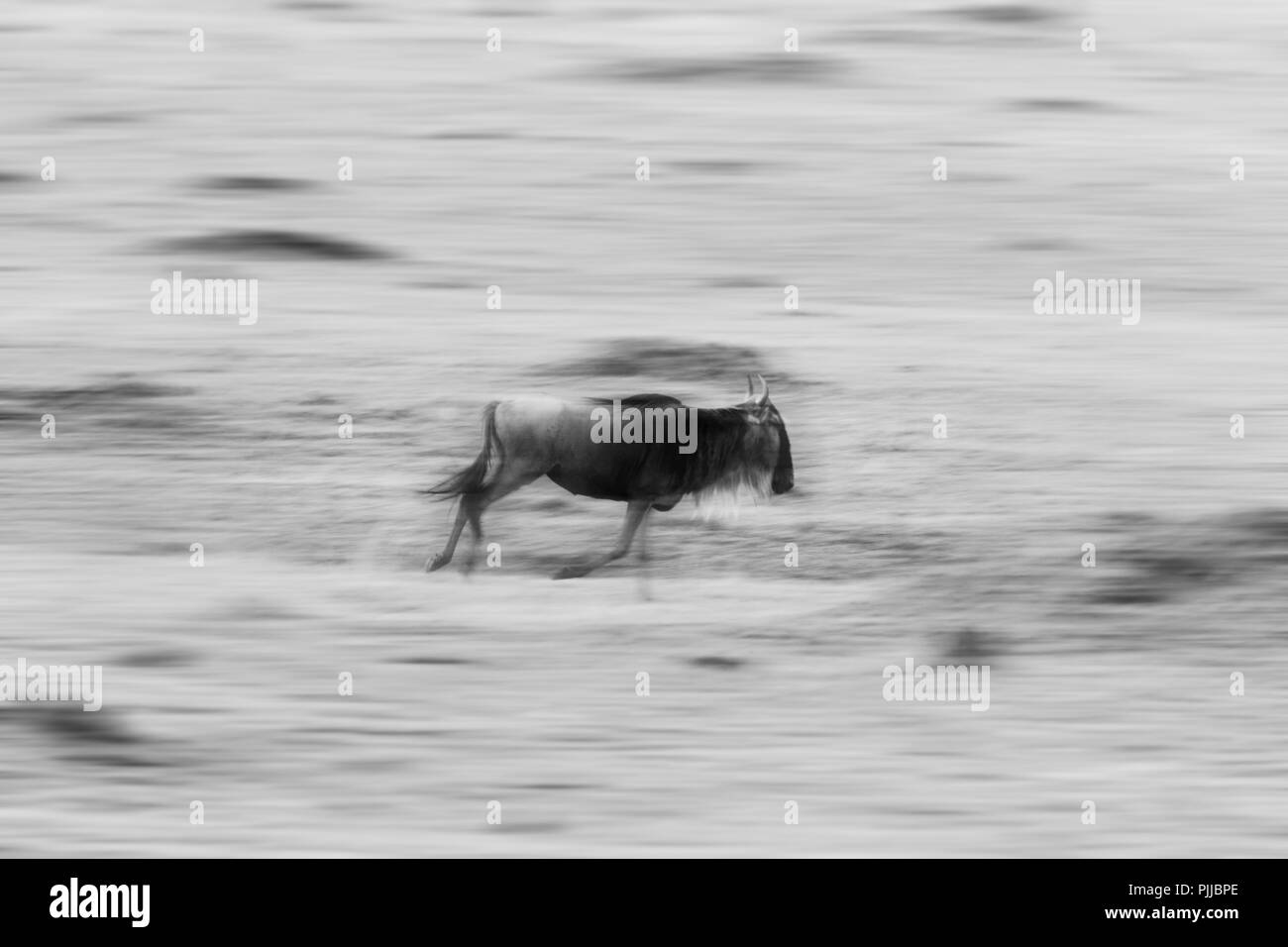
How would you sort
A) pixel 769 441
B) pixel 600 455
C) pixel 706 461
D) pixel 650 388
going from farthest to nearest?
pixel 650 388, pixel 769 441, pixel 706 461, pixel 600 455

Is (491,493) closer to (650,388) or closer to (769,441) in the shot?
(769,441)

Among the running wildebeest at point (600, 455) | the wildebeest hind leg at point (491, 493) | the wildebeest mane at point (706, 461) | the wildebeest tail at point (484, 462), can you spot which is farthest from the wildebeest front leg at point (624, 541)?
the wildebeest tail at point (484, 462)

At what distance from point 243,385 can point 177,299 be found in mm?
1406

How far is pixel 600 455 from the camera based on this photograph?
866 centimetres

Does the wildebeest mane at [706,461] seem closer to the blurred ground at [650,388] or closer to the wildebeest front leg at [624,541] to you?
the wildebeest front leg at [624,541]

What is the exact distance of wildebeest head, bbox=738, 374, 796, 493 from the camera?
8.98 m

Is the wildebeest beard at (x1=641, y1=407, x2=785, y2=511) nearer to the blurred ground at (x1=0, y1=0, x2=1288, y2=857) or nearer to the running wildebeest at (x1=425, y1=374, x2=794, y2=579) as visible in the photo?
the running wildebeest at (x1=425, y1=374, x2=794, y2=579)

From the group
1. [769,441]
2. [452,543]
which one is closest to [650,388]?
[769,441]

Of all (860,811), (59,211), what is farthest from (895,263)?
(860,811)

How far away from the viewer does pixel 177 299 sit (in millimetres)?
11648

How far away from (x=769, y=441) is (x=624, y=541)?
0.83 m

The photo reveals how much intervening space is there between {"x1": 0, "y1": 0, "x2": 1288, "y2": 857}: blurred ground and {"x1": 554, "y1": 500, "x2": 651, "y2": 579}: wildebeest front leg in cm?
8

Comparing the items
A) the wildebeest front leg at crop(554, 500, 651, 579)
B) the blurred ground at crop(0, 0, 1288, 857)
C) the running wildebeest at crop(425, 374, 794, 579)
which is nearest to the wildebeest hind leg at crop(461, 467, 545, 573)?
the running wildebeest at crop(425, 374, 794, 579)

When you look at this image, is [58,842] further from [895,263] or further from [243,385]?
[895,263]
